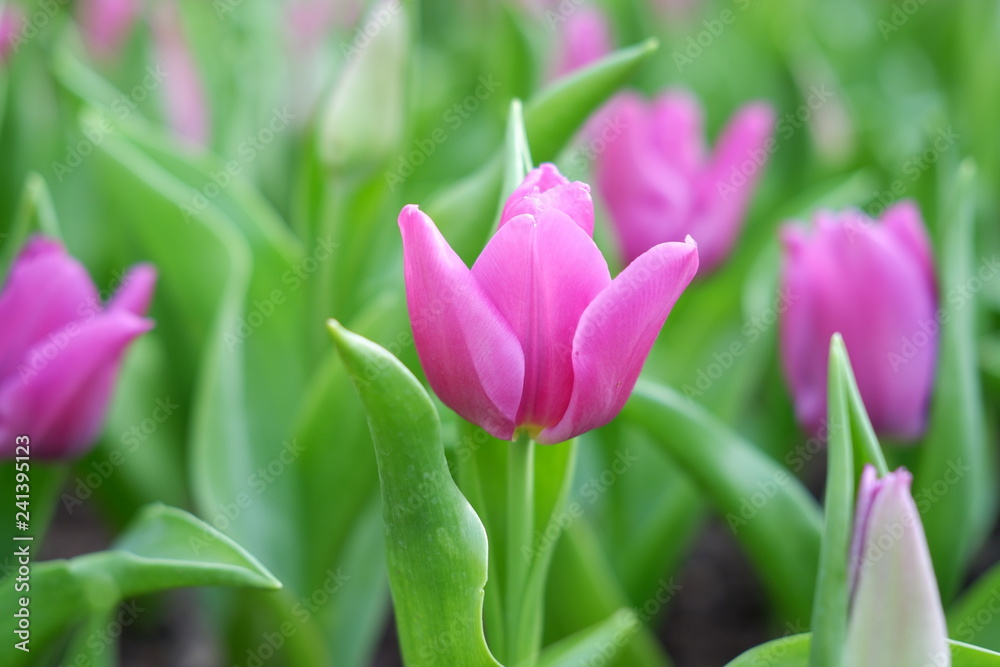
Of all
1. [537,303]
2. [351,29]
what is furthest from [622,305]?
[351,29]

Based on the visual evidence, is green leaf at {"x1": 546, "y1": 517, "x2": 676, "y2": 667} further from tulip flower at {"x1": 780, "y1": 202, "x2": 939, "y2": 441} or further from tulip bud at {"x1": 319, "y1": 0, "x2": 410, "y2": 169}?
tulip bud at {"x1": 319, "y1": 0, "x2": 410, "y2": 169}

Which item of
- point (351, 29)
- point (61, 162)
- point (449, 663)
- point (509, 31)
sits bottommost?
point (449, 663)

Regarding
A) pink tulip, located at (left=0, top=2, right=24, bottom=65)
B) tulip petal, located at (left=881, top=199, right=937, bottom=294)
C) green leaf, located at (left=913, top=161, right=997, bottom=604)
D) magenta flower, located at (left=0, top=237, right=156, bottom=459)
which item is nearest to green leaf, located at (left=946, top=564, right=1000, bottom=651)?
green leaf, located at (left=913, top=161, right=997, bottom=604)

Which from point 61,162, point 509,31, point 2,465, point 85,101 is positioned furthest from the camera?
point 509,31

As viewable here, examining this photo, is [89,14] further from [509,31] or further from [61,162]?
[509,31]

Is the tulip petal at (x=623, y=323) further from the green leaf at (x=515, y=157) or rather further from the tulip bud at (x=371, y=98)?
the tulip bud at (x=371, y=98)

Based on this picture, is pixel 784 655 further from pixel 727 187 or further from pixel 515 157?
pixel 727 187
